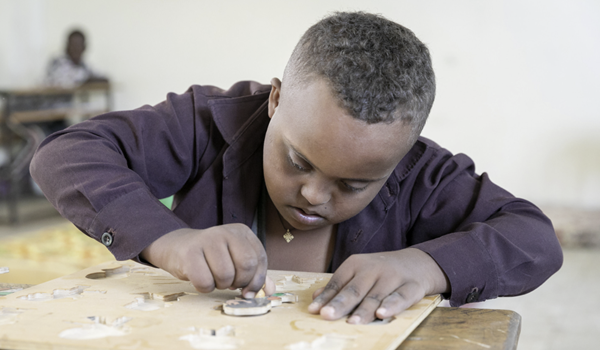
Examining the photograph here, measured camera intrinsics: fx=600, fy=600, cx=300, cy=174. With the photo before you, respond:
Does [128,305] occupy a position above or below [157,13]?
below

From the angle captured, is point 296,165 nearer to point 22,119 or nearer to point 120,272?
point 120,272

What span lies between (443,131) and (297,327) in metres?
4.42

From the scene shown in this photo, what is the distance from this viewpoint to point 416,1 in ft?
16.2

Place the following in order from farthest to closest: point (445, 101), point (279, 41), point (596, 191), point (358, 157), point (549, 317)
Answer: point (279, 41) → point (445, 101) → point (596, 191) → point (549, 317) → point (358, 157)

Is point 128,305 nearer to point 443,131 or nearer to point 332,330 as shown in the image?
point 332,330

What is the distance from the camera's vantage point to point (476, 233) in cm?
99

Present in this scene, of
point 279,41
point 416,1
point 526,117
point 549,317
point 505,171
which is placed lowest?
point 549,317

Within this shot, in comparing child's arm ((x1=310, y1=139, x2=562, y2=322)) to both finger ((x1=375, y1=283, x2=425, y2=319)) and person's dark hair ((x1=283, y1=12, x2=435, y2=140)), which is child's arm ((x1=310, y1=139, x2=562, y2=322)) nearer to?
finger ((x1=375, y1=283, x2=425, y2=319))

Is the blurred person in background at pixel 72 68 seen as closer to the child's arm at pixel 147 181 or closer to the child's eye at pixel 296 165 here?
the child's arm at pixel 147 181

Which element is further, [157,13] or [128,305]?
[157,13]

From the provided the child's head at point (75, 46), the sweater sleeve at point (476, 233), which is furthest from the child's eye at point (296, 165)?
the child's head at point (75, 46)

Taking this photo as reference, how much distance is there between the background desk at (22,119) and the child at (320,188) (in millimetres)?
3963

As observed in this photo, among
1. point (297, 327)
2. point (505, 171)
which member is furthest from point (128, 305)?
point (505, 171)

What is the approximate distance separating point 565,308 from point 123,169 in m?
2.52
